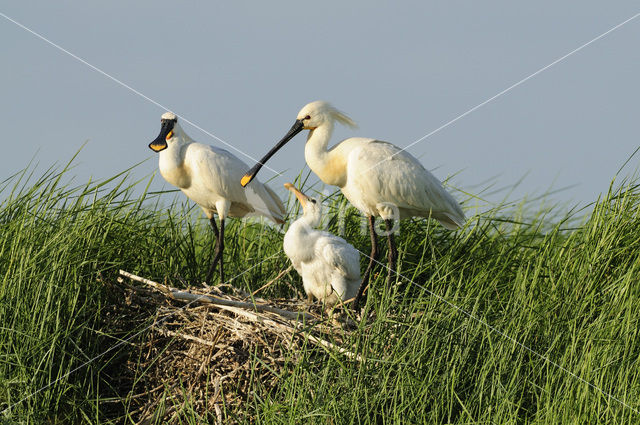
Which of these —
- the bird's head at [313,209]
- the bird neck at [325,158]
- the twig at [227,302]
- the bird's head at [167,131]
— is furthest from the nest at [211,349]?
the bird's head at [167,131]

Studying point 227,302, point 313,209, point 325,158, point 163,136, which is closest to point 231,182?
point 163,136

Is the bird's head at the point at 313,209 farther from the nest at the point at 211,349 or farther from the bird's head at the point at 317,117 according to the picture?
the bird's head at the point at 317,117

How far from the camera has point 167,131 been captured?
8.78 metres

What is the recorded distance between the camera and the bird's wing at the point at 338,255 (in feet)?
23.0

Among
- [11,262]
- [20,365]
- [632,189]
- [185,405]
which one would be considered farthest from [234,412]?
[632,189]

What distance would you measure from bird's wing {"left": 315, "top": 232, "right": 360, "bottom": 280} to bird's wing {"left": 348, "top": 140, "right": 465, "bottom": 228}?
2.64 feet

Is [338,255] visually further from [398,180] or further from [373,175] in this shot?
[398,180]

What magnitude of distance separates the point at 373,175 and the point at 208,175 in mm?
1832

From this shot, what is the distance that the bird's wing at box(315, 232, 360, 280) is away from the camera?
23.0 ft

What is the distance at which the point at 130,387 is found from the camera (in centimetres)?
692

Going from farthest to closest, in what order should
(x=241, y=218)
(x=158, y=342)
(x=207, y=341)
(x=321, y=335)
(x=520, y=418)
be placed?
(x=241, y=218)
(x=158, y=342)
(x=207, y=341)
(x=321, y=335)
(x=520, y=418)

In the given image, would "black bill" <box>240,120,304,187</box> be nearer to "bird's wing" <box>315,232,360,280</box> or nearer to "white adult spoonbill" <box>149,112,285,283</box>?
"white adult spoonbill" <box>149,112,285,283</box>

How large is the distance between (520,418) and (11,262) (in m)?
4.33

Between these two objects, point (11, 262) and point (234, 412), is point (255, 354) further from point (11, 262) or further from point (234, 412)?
point (11, 262)
